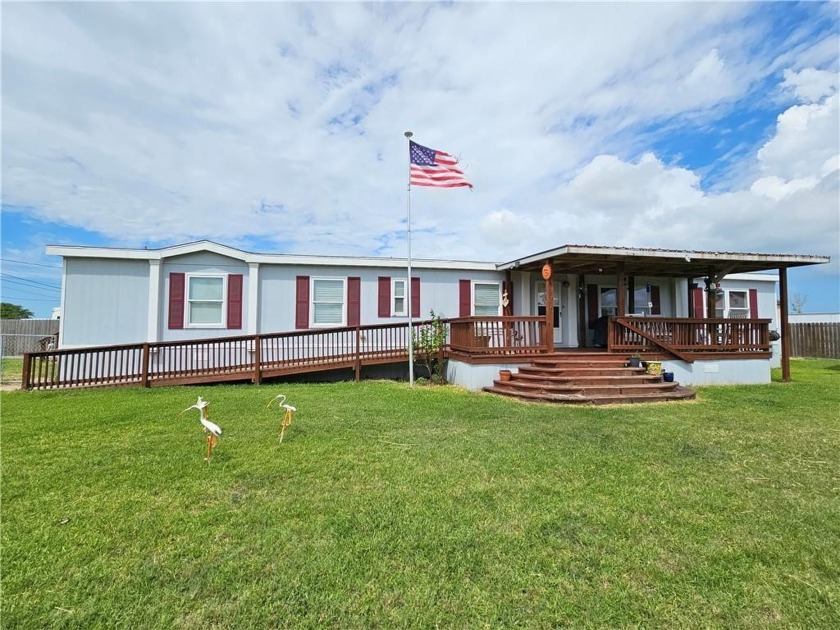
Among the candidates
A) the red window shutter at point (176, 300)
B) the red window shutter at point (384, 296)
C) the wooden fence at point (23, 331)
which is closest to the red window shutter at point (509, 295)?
the red window shutter at point (384, 296)

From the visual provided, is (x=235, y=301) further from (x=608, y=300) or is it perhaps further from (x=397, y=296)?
(x=608, y=300)

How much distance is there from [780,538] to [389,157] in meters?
12.4

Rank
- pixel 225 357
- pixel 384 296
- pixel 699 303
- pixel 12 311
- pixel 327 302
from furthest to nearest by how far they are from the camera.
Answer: pixel 12 311, pixel 699 303, pixel 384 296, pixel 327 302, pixel 225 357

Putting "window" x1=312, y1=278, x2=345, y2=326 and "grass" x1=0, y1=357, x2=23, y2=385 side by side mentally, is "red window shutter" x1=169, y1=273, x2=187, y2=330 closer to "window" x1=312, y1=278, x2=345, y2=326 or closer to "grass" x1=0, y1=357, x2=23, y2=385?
"window" x1=312, y1=278, x2=345, y2=326

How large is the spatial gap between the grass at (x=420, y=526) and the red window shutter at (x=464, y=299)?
22.8ft

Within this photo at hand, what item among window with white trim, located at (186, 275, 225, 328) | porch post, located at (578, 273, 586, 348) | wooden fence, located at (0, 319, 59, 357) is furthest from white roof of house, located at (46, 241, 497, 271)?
wooden fence, located at (0, 319, 59, 357)

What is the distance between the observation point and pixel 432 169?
923 centimetres

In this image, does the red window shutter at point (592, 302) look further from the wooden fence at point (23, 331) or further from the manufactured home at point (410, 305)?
the wooden fence at point (23, 331)

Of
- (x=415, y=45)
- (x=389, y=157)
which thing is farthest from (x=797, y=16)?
(x=389, y=157)

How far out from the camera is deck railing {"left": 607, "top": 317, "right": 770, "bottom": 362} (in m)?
9.66

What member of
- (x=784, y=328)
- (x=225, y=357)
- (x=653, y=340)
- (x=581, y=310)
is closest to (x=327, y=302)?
(x=225, y=357)

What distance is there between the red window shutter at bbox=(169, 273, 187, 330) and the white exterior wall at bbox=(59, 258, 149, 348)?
567 millimetres

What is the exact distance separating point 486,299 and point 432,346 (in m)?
2.88

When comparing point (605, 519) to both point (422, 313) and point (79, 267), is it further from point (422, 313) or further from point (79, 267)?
point (79, 267)
